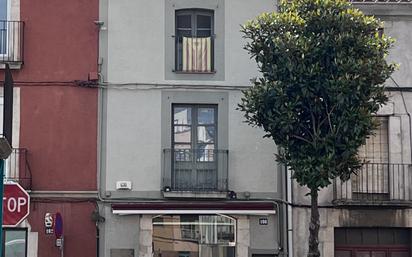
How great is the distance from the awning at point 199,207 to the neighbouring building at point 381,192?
0.83 meters

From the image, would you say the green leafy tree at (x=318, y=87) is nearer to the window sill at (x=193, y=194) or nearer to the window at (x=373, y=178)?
the window sill at (x=193, y=194)

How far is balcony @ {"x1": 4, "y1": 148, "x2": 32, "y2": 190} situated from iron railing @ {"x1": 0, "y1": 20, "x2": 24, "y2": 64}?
2067 millimetres

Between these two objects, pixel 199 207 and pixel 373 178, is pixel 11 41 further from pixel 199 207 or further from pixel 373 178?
pixel 373 178

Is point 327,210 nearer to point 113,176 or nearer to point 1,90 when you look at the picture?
point 113,176

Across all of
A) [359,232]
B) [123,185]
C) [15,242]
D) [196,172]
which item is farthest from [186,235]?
[359,232]

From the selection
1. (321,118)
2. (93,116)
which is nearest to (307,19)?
(321,118)

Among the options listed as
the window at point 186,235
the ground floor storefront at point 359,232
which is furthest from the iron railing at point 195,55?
the ground floor storefront at point 359,232

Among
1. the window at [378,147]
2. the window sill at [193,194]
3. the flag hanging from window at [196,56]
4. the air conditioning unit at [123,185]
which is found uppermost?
the flag hanging from window at [196,56]

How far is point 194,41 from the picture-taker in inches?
719

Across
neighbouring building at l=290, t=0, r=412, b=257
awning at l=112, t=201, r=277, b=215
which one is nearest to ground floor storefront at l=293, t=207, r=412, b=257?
neighbouring building at l=290, t=0, r=412, b=257

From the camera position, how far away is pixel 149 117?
18.0 m

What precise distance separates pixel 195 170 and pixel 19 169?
392cm

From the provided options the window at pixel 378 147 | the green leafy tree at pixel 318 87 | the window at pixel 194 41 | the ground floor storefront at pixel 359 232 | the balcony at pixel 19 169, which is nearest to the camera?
the green leafy tree at pixel 318 87

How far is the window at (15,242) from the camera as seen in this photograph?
57.1 ft
